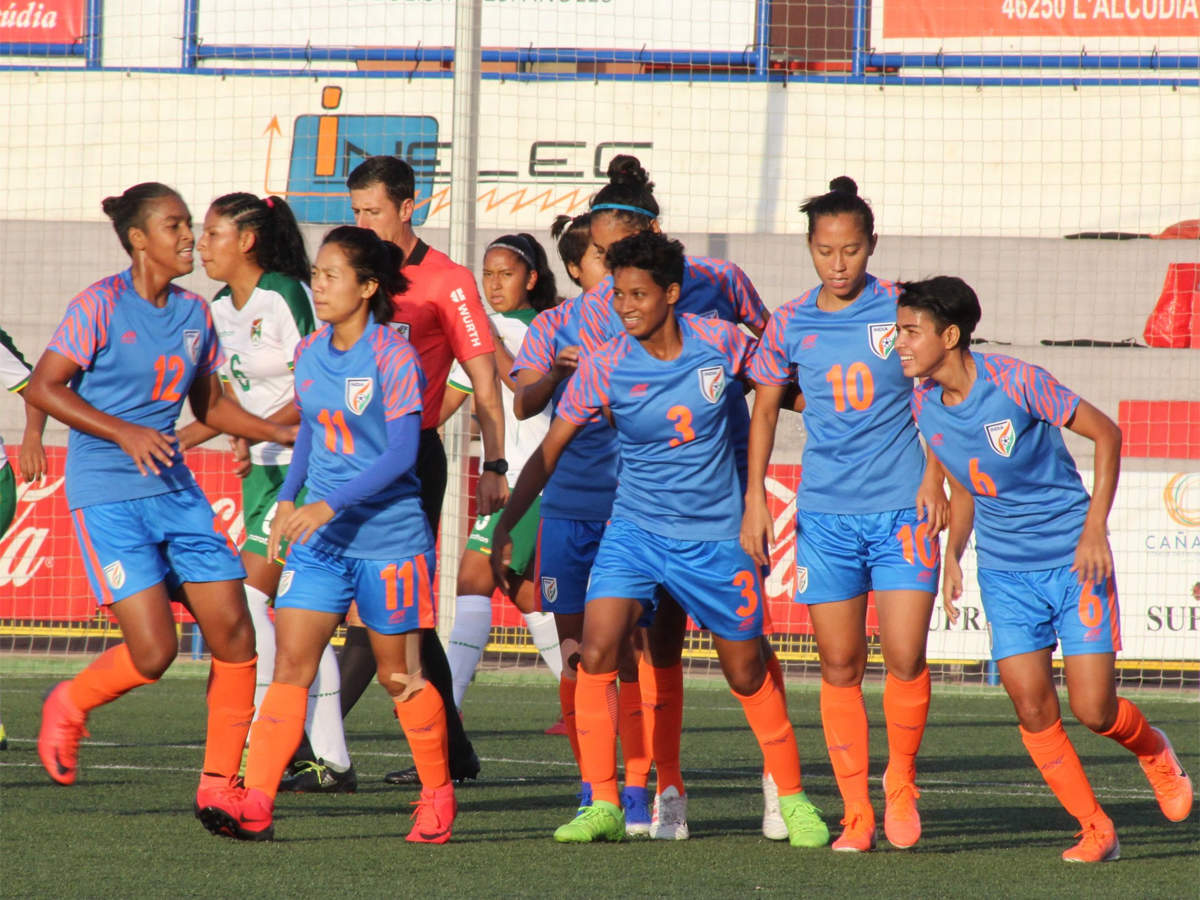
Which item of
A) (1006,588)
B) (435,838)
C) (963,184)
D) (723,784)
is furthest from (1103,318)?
A: (435,838)

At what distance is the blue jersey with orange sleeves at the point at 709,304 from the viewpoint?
5500 millimetres

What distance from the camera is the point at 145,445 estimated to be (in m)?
4.90

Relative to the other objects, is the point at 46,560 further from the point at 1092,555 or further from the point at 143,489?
the point at 1092,555

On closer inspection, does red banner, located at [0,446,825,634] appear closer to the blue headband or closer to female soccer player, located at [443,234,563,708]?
female soccer player, located at [443,234,563,708]

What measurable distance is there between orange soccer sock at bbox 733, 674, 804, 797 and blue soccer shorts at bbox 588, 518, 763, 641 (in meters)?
0.23

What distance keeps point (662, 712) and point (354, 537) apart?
48.7 inches

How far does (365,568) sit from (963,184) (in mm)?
11539

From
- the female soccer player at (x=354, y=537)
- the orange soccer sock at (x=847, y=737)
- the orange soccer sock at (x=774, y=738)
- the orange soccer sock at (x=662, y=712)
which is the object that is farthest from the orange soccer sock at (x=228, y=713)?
the orange soccer sock at (x=847, y=737)

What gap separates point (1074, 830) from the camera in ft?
18.1

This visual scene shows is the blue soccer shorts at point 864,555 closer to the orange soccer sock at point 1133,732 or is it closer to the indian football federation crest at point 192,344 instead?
the orange soccer sock at point 1133,732

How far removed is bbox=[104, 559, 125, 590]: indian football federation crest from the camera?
498cm

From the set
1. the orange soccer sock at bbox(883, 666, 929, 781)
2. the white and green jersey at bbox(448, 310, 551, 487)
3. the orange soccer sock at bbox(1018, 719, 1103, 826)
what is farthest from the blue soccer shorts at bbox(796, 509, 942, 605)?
the white and green jersey at bbox(448, 310, 551, 487)

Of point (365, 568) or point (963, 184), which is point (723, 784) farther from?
point (963, 184)

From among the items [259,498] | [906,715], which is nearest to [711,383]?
[906,715]
